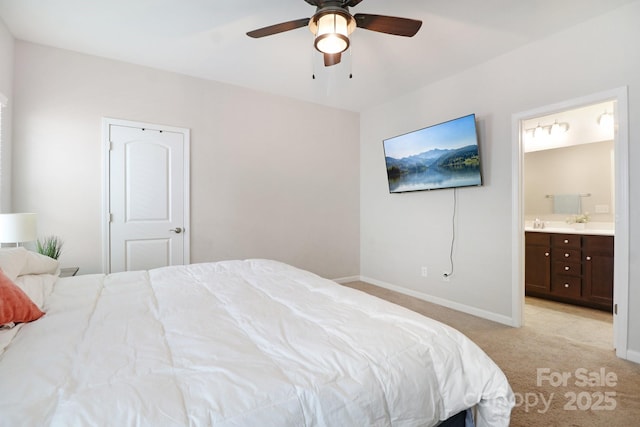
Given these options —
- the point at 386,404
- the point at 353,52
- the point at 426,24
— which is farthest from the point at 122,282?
the point at 426,24

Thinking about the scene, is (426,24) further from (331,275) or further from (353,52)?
(331,275)

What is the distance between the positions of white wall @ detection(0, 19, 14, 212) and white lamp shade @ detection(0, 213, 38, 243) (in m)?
0.64

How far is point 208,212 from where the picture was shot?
371cm

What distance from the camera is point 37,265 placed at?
1907 mm

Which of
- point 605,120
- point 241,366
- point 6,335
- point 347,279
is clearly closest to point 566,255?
point 605,120

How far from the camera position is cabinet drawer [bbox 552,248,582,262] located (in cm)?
364

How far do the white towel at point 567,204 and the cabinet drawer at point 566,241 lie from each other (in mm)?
779

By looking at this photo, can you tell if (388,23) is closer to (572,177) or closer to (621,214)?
(621,214)

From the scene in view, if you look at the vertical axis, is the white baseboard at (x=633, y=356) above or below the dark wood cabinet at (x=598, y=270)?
below

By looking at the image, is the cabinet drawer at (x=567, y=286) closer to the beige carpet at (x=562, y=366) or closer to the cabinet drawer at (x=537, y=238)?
the beige carpet at (x=562, y=366)

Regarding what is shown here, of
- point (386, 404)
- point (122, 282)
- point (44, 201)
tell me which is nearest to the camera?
point (386, 404)

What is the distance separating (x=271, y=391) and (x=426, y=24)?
112 inches

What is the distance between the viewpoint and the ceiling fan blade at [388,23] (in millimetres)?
1920

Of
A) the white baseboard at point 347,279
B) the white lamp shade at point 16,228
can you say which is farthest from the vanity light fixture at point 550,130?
the white lamp shade at point 16,228
